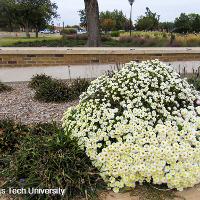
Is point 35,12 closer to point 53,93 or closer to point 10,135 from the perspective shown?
point 53,93

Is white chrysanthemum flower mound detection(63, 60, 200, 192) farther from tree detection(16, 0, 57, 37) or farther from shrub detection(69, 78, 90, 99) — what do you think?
tree detection(16, 0, 57, 37)

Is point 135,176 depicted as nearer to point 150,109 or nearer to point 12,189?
point 150,109

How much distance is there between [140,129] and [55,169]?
987 mm

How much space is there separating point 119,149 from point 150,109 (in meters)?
0.79

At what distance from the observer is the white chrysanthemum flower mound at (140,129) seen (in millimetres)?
3576

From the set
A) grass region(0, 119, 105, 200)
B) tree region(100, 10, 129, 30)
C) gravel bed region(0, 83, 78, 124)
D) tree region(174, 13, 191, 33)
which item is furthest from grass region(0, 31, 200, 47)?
tree region(100, 10, 129, 30)

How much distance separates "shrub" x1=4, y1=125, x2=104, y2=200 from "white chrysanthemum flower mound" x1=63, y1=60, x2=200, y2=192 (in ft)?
0.46

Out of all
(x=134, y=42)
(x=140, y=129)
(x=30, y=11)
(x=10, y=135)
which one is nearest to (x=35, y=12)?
(x=30, y=11)

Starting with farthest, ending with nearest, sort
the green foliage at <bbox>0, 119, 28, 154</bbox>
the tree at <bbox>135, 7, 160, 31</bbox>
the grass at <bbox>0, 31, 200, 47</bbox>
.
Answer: the tree at <bbox>135, 7, 160, 31</bbox> → the grass at <bbox>0, 31, 200, 47</bbox> → the green foliage at <bbox>0, 119, 28, 154</bbox>

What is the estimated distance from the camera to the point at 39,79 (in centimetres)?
811

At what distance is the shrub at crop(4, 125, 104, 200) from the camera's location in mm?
3523

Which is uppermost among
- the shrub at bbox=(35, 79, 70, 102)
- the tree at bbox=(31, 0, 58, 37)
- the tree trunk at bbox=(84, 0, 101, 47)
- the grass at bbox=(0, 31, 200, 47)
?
the tree at bbox=(31, 0, 58, 37)

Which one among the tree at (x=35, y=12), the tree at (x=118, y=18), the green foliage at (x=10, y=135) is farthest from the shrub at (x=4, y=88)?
the tree at (x=118, y=18)

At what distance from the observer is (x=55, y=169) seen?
11.8ft
